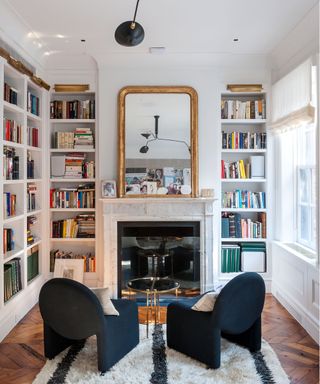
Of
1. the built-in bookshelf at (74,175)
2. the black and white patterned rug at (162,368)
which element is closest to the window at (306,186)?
the black and white patterned rug at (162,368)

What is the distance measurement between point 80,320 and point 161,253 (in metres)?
2.03

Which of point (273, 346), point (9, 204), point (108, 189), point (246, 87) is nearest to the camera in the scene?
point (273, 346)

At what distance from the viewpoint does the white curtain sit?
3.33 m

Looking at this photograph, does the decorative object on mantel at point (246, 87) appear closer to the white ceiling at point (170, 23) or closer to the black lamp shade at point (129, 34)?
the white ceiling at point (170, 23)

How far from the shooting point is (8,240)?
143 inches

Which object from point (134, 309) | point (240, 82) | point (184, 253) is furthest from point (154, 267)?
point (240, 82)

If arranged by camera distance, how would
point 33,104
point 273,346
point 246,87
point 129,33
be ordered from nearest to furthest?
1. point 129,33
2. point 273,346
3. point 33,104
4. point 246,87

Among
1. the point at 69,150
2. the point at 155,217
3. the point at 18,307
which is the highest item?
the point at 69,150

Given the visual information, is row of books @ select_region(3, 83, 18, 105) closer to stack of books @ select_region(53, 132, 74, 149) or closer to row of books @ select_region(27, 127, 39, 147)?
row of books @ select_region(27, 127, 39, 147)

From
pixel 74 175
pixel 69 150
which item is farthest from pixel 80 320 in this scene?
pixel 69 150

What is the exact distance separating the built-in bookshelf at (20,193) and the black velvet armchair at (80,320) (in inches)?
32.6

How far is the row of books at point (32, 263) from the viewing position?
4.08m

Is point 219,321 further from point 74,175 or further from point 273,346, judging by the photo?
point 74,175

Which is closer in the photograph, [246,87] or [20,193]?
[20,193]
